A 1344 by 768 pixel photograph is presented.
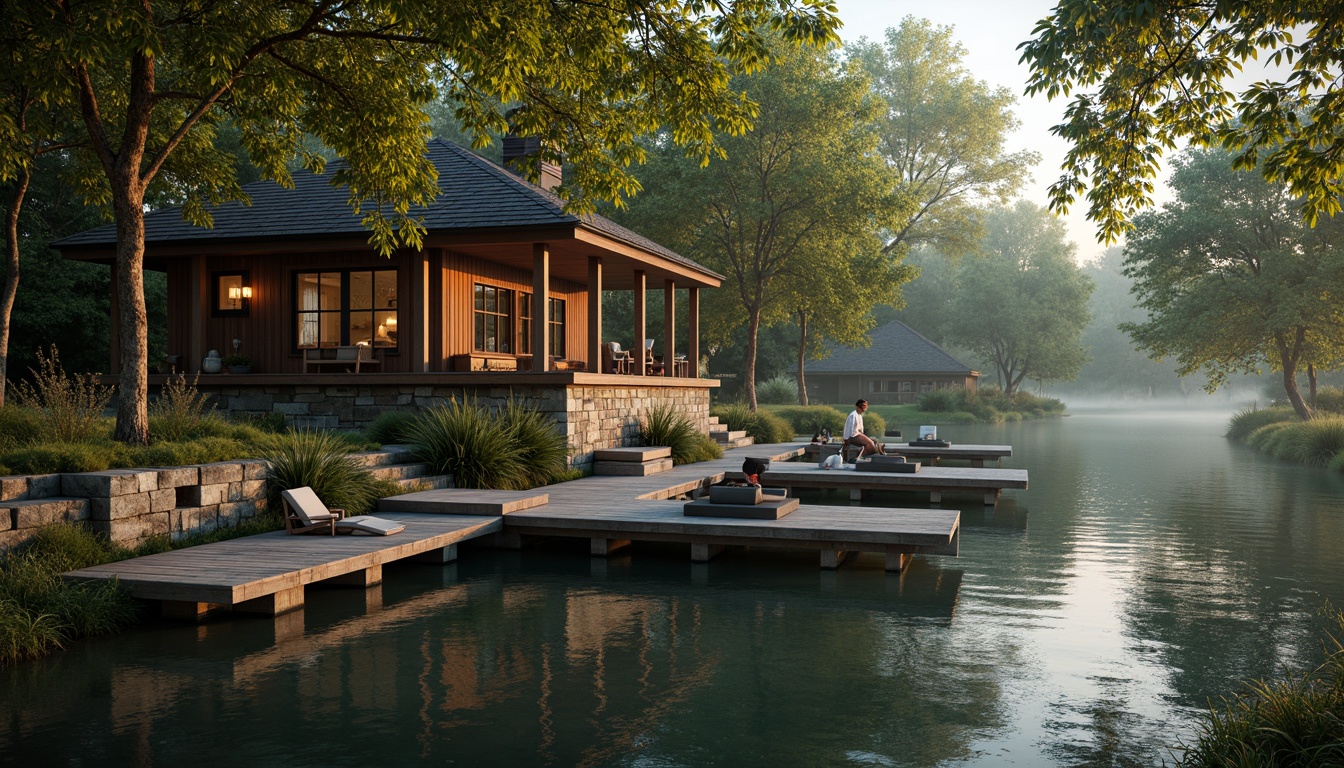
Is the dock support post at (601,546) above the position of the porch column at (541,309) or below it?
below

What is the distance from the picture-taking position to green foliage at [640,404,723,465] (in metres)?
19.9

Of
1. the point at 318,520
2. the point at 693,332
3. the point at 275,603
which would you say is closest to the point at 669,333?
the point at 693,332

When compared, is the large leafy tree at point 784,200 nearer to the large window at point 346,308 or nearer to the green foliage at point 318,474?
the large window at point 346,308

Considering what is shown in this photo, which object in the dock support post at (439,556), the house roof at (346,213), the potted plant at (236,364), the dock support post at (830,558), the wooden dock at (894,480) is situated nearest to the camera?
the dock support post at (439,556)

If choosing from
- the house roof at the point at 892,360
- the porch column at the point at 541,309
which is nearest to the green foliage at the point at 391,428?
the porch column at the point at 541,309

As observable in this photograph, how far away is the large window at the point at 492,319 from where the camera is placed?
19.7 meters

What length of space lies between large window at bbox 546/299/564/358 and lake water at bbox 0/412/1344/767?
10.6m

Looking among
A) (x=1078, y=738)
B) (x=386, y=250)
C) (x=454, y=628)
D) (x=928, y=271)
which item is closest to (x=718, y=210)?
(x=386, y=250)

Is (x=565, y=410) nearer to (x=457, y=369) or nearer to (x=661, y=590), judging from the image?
(x=457, y=369)

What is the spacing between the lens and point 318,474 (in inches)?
459

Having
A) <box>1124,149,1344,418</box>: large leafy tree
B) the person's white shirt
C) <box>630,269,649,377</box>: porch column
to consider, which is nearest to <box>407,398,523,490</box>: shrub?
<box>630,269,649,377</box>: porch column

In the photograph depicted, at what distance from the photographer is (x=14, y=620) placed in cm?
737

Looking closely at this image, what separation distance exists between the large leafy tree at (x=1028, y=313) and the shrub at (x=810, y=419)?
31.1 m

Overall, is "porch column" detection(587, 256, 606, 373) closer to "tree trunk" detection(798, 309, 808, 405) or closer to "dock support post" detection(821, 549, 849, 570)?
"dock support post" detection(821, 549, 849, 570)
